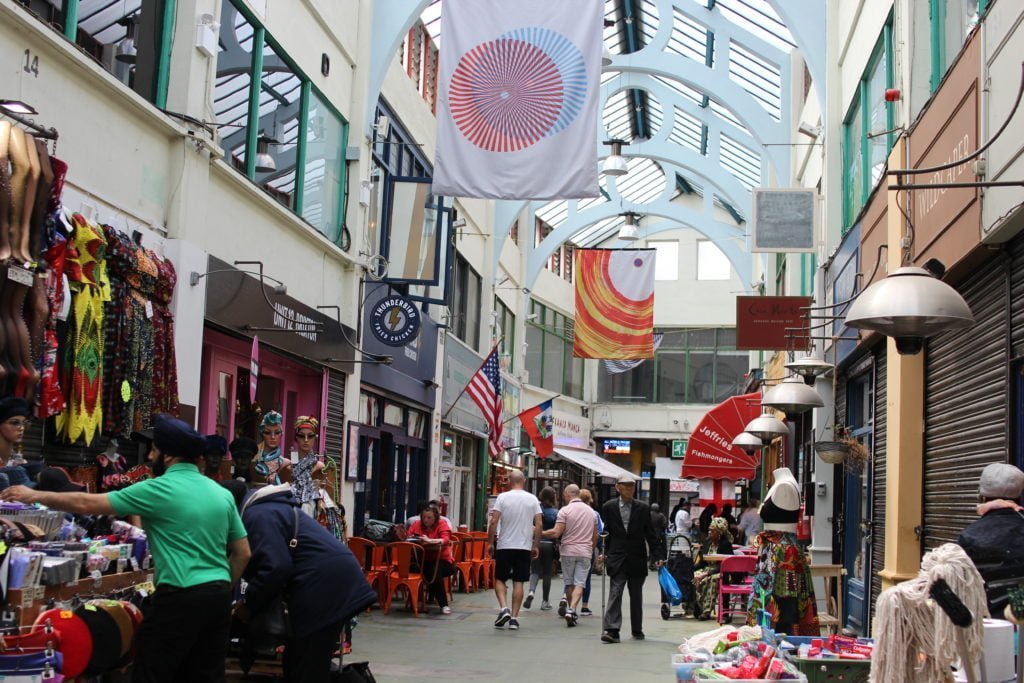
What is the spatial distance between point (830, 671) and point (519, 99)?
291 inches

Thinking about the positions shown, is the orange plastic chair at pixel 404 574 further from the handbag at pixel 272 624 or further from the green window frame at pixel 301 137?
the handbag at pixel 272 624

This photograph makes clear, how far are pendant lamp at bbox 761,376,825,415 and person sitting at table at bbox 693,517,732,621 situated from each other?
385 centimetres

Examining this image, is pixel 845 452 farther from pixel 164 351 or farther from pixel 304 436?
pixel 164 351

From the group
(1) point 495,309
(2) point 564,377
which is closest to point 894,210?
(1) point 495,309

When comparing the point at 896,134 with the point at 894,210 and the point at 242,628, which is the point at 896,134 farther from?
the point at 242,628

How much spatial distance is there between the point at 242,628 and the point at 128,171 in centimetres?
506

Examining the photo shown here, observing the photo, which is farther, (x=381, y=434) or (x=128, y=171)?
(x=381, y=434)

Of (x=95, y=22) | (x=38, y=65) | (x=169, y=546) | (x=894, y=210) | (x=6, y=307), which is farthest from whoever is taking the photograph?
(x=894, y=210)

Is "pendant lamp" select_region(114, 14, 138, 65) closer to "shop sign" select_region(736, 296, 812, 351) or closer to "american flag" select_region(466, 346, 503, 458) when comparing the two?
"shop sign" select_region(736, 296, 812, 351)

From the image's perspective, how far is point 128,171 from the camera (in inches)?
394

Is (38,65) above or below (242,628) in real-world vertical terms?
above

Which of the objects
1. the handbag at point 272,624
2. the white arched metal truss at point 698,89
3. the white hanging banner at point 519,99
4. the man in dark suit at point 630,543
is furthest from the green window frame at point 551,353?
the handbag at point 272,624

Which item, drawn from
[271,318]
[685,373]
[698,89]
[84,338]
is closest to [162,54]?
[271,318]

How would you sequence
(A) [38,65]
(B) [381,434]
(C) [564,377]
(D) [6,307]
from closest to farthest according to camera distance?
(D) [6,307] → (A) [38,65] → (B) [381,434] → (C) [564,377]
